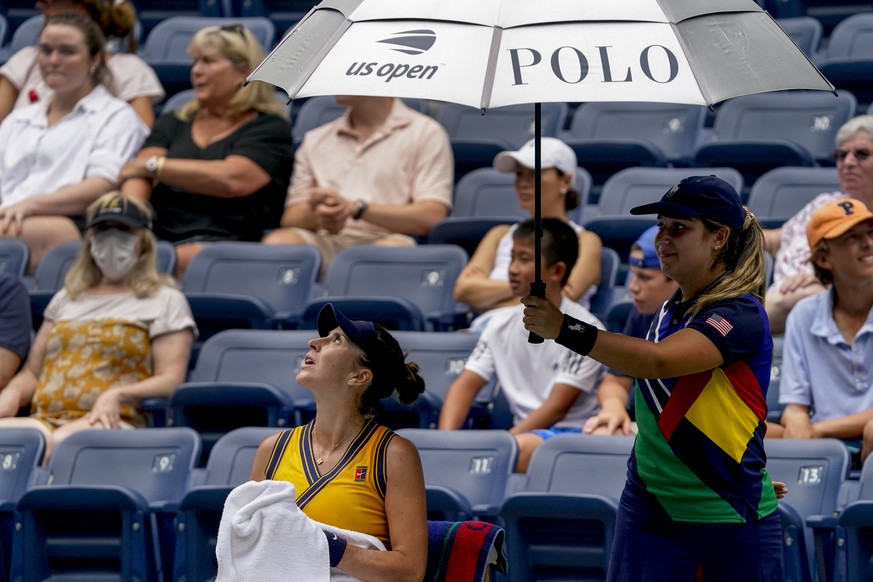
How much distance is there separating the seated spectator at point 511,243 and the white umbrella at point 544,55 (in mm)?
2589

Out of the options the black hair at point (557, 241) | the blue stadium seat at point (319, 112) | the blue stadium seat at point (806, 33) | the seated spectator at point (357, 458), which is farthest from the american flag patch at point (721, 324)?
the blue stadium seat at point (319, 112)

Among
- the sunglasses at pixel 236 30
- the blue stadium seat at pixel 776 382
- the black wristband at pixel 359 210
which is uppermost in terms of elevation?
the sunglasses at pixel 236 30

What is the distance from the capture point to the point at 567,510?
4543mm

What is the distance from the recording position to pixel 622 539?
3367mm

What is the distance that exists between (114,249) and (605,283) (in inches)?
78.9

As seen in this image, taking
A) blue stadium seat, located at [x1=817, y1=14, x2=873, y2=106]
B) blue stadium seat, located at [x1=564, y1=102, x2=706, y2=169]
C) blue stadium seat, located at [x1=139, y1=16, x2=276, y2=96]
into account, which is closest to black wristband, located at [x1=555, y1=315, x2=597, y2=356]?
blue stadium seat, located at [x1=564, y1=102, x2=706, y2=169]

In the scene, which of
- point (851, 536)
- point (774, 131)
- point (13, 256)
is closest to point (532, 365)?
point (851, 536)

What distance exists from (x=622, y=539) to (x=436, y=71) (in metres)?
1.11

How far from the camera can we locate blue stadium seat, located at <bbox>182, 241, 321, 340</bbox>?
6.42 m

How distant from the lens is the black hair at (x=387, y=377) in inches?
148

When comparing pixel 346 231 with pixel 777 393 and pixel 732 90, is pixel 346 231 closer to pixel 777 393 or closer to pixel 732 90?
pixel 777 393

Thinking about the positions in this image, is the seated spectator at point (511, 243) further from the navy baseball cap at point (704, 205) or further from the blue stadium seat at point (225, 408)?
the navy baseball cap at point (704, 205)

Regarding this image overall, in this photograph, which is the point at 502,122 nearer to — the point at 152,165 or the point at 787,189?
the point at 787,189

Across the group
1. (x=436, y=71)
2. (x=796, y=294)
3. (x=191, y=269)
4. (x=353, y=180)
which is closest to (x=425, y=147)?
(x=353, y=180)
